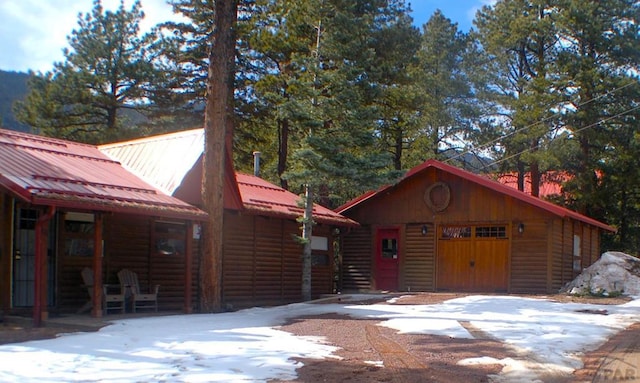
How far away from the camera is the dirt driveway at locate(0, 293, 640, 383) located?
782 centimetres

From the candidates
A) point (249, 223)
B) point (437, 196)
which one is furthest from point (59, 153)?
point (437, 196)

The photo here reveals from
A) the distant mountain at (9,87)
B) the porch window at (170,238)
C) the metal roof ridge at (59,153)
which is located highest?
the distant mountain at (9,87)

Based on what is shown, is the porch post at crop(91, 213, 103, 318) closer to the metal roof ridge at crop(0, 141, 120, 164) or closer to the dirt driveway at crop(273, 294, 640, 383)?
the metal roof ridge at crop(0, 141, 120, 164)

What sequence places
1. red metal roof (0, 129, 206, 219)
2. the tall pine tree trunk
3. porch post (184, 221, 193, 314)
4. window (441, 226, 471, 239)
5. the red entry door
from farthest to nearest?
the red entry door < window (441, 226, 471, 239) < the tall pine tree trunk < porch post (184, 221, 193, 314) < red metal roof (0, 129, 206, 219)

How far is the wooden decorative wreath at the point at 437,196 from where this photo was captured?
2184 cm

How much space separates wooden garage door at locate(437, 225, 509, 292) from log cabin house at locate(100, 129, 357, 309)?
3256 mm

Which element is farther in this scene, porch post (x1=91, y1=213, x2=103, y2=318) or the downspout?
porch post (x1=91, y1=213, x2=103, y2=318)

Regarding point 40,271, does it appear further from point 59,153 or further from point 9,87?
point 9,87

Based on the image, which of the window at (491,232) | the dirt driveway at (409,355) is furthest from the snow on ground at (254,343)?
the window at (491,232)

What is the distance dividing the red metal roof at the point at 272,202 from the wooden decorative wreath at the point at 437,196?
2.46 metres

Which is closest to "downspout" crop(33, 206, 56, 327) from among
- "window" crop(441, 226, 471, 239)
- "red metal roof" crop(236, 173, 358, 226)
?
"red metal roof" crop(236, 173, 358, 226)

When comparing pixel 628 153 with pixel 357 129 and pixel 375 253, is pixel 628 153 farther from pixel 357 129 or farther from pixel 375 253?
pixel 357 129

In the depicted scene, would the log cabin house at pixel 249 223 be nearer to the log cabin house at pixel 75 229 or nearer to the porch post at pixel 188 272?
the log cabin house at pixel 75 229

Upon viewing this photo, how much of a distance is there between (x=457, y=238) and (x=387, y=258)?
2555mm
